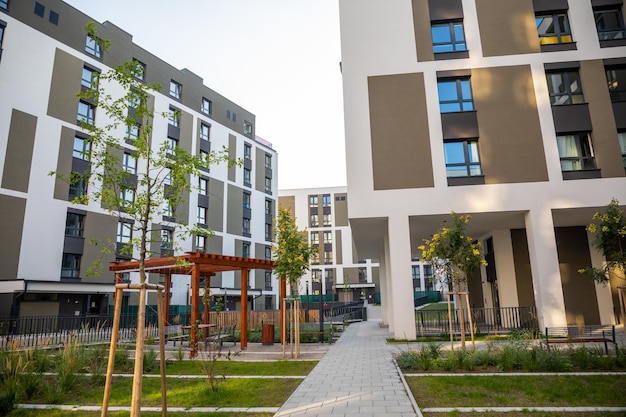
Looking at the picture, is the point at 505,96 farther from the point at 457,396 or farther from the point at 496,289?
the point at 457,396

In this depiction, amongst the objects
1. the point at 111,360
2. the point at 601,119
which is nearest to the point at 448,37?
the point at 601,119

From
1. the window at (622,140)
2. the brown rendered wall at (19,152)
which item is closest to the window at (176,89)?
the brown rendered wall at (19,152)

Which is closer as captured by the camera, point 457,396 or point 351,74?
point 457,396

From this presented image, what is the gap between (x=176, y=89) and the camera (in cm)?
3938

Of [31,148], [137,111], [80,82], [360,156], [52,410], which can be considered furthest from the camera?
[80,82]

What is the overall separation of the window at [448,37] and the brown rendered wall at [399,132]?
1.91 m

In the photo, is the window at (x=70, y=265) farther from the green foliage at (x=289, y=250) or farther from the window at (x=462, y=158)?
the window at (x=462, y=158)

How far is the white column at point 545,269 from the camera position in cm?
1559

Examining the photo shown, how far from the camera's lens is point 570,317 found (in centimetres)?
1855

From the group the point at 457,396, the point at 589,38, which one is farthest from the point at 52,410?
the point at 589,38

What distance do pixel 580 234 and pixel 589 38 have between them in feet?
30.0

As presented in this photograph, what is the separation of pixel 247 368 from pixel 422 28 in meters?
16.7

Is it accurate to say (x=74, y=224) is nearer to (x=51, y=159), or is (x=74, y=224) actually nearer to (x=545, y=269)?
(x=51, y=159)

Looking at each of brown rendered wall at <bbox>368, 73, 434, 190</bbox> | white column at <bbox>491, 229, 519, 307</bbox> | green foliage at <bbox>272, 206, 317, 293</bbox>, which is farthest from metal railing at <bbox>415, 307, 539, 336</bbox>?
green foliage at <bbox>272, 206, 317, 293</bbox>
